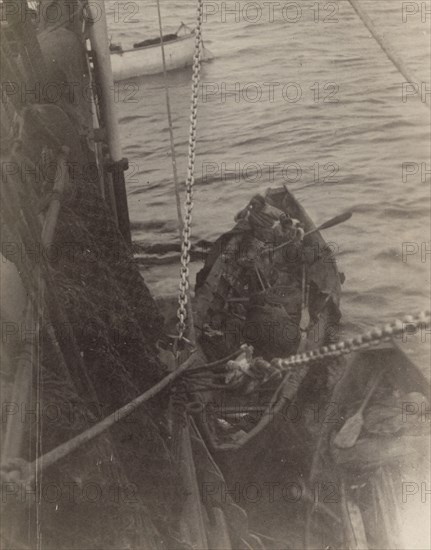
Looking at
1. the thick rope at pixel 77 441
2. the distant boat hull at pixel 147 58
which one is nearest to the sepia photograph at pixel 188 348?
the thick rope at pixel 77 441

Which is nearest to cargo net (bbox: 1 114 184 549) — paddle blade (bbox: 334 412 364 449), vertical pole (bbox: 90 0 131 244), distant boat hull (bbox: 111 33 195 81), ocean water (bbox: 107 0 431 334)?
paddle blade (bbox: 334 412 364 449)

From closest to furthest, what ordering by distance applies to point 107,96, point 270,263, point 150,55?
point 270,263 → point 107,96 → point 150,55

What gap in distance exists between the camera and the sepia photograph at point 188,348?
3.13m

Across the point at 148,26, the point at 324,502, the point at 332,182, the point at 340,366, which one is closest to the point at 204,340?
the point at 340,366

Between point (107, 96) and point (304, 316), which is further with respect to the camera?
point (107, 96)

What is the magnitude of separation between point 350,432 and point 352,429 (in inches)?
1.9

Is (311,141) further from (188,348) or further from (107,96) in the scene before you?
(188,348)

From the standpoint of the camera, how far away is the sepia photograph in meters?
3.13

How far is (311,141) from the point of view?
15.3m

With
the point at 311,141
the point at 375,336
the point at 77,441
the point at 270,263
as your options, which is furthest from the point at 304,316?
the point at 311,141

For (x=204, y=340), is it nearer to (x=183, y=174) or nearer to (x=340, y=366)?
(x=340, y=366)

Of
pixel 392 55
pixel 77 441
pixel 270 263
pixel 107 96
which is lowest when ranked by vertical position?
pixel 270 263

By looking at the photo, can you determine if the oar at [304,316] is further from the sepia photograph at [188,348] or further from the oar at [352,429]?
the oar at [352,429]

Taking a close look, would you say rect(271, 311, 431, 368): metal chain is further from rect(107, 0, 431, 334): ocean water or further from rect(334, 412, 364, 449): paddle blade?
rect(107, 0, 431, 334): ocean water
